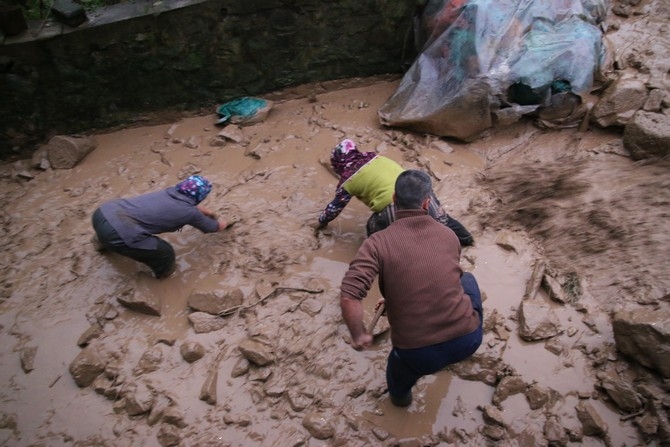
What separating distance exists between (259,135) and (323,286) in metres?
1.98

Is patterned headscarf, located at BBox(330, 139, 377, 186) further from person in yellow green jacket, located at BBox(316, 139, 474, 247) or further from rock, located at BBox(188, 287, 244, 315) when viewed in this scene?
rock, located at BBox(188, 287, 244, 315)

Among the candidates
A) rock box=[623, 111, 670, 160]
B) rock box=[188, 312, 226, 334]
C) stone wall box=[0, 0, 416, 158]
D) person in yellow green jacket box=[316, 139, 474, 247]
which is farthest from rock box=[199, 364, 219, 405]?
rock box=[623, 111, 670, 160]

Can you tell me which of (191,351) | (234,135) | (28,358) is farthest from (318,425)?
(234,135)

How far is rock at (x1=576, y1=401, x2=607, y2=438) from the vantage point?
2459 millimetres

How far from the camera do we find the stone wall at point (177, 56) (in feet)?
14.1

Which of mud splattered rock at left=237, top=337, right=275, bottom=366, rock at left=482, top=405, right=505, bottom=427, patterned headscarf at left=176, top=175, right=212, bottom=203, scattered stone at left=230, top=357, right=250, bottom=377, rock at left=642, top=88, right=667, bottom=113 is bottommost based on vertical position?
rock at left=482, top=405, right=505, bottom=427

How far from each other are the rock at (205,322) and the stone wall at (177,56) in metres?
2.64

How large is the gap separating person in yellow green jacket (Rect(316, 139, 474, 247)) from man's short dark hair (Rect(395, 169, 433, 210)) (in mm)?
779

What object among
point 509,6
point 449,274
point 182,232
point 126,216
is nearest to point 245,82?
point 182,232

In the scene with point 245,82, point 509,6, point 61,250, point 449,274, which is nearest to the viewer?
point 449,274

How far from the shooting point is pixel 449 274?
2.15 m

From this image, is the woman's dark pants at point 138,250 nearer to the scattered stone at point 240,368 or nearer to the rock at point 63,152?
the scattered stone at point 240,368

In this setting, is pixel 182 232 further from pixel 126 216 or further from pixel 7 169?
pixel 7 169

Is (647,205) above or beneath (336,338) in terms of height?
above
